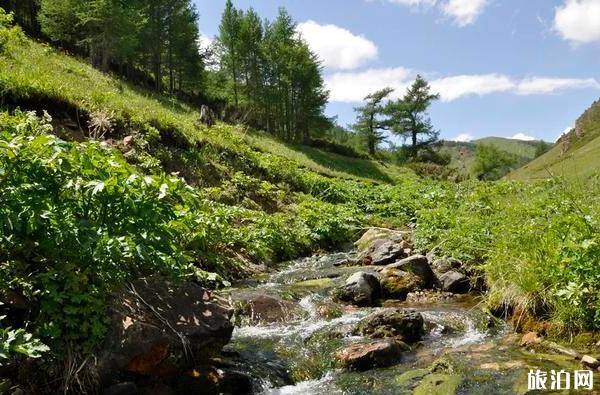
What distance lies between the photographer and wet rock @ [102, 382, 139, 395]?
14.4ft

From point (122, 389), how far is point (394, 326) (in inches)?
147

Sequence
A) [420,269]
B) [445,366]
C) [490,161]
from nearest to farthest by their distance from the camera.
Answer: [445,366] → [420,269] → [490,161]

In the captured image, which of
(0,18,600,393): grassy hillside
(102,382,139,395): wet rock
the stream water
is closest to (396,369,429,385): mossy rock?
the stream water

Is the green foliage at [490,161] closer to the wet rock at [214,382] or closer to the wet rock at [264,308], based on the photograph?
the wet rock at [264,308]

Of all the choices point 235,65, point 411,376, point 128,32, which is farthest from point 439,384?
point 235,65

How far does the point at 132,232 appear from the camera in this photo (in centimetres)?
435

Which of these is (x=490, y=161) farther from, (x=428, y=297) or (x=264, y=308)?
(x=264, y=308)

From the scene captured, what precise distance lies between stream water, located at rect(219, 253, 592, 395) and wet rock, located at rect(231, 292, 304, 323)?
3cm

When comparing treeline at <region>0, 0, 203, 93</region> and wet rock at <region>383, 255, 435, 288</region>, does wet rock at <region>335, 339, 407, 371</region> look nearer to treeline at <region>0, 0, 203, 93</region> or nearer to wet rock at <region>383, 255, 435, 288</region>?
wet rock at <region>383, 255, 435, 288</region>

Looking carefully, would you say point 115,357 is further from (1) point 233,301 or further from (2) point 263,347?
(1) point 233,301

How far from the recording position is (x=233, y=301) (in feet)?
26.2

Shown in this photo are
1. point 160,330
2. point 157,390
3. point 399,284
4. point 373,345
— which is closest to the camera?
point 157,390

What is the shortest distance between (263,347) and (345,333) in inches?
46.2

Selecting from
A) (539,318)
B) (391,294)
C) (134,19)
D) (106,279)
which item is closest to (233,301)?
(391,294)
